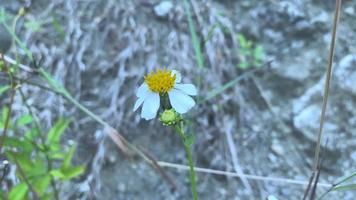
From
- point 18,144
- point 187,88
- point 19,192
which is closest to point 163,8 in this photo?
point 18,144

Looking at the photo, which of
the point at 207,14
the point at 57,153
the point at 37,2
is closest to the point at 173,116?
the point at 57,153

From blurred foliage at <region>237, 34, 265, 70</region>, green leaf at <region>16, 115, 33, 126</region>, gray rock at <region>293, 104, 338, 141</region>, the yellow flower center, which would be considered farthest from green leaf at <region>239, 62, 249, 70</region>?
the yellow flower center

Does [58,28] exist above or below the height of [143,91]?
above

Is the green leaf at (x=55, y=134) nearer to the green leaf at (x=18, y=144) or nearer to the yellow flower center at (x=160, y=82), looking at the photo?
the green leaf at (x=18, y=144)

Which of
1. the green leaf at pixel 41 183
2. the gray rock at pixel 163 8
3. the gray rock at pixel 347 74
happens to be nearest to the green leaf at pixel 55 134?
the green leaf at pixel 41 183

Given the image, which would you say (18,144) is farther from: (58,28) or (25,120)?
(58,28)

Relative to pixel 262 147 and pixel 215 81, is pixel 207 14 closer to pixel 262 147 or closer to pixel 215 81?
pixel 215 81
